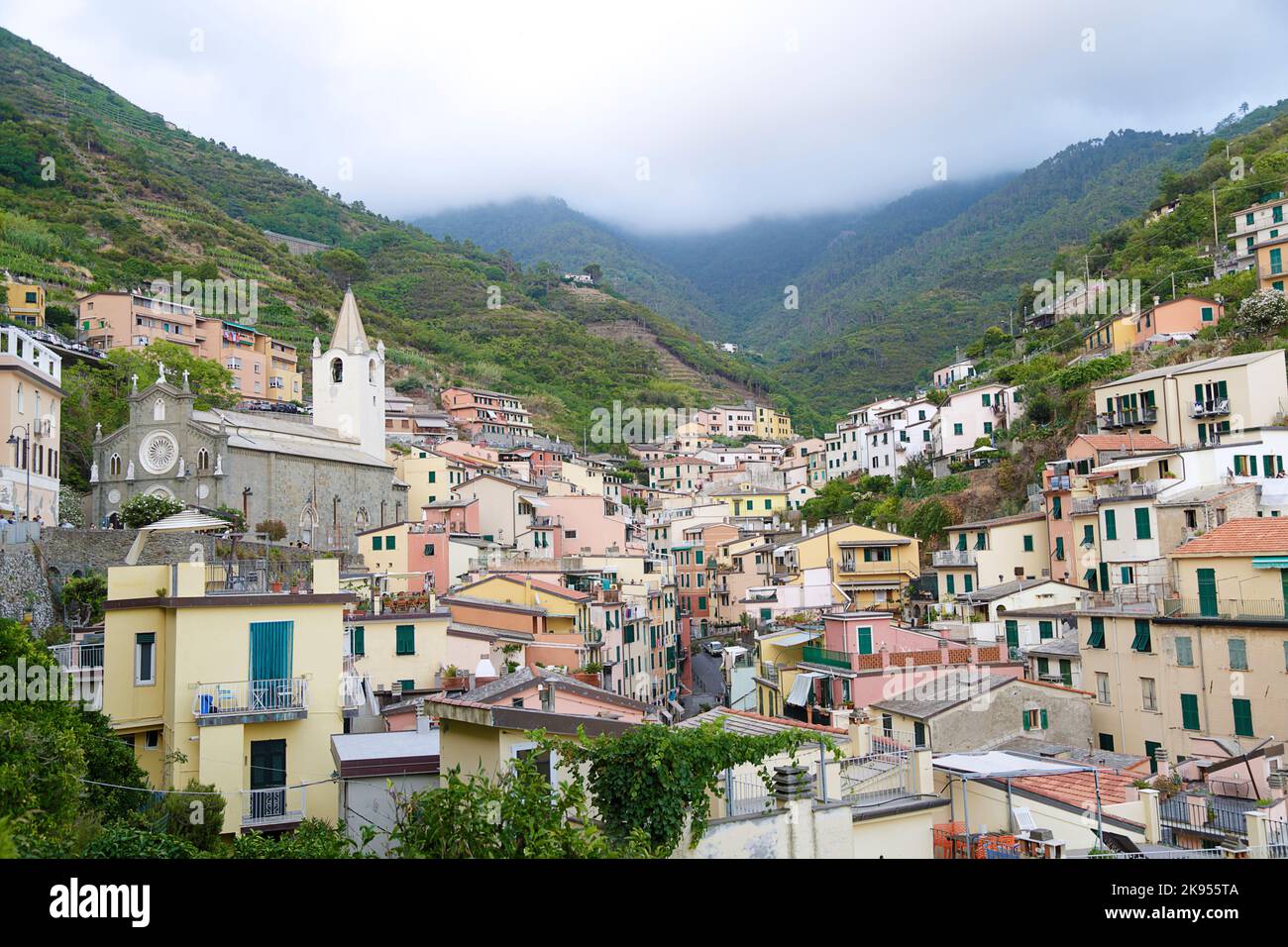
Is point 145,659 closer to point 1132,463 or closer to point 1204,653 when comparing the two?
point 1204,653

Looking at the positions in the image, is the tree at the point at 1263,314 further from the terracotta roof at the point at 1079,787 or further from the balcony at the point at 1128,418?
the terracotta roof at the point at 1079,787

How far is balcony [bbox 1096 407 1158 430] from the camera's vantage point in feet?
140

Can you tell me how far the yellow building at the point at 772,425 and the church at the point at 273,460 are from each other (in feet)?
185

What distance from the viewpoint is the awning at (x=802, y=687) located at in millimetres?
26703

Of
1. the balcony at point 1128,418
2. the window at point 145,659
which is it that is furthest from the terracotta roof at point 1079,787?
the balcony at point 1128,418

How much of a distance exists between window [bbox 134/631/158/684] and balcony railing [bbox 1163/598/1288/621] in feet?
70.5

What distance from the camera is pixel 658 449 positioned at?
102 meters

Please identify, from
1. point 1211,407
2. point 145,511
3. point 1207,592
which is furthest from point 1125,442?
point 145,511

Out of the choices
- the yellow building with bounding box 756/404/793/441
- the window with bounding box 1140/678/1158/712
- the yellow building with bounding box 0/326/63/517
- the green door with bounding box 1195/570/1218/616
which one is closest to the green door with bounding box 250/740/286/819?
the window with bounding box 1140/678/1158/712

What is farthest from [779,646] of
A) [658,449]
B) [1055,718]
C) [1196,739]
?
[658,449]

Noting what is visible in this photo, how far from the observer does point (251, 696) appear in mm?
16391

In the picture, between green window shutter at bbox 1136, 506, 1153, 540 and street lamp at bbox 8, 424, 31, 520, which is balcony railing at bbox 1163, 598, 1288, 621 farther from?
street lamp at bbox 8, 424, 31, 520

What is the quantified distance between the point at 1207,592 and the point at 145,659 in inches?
868
